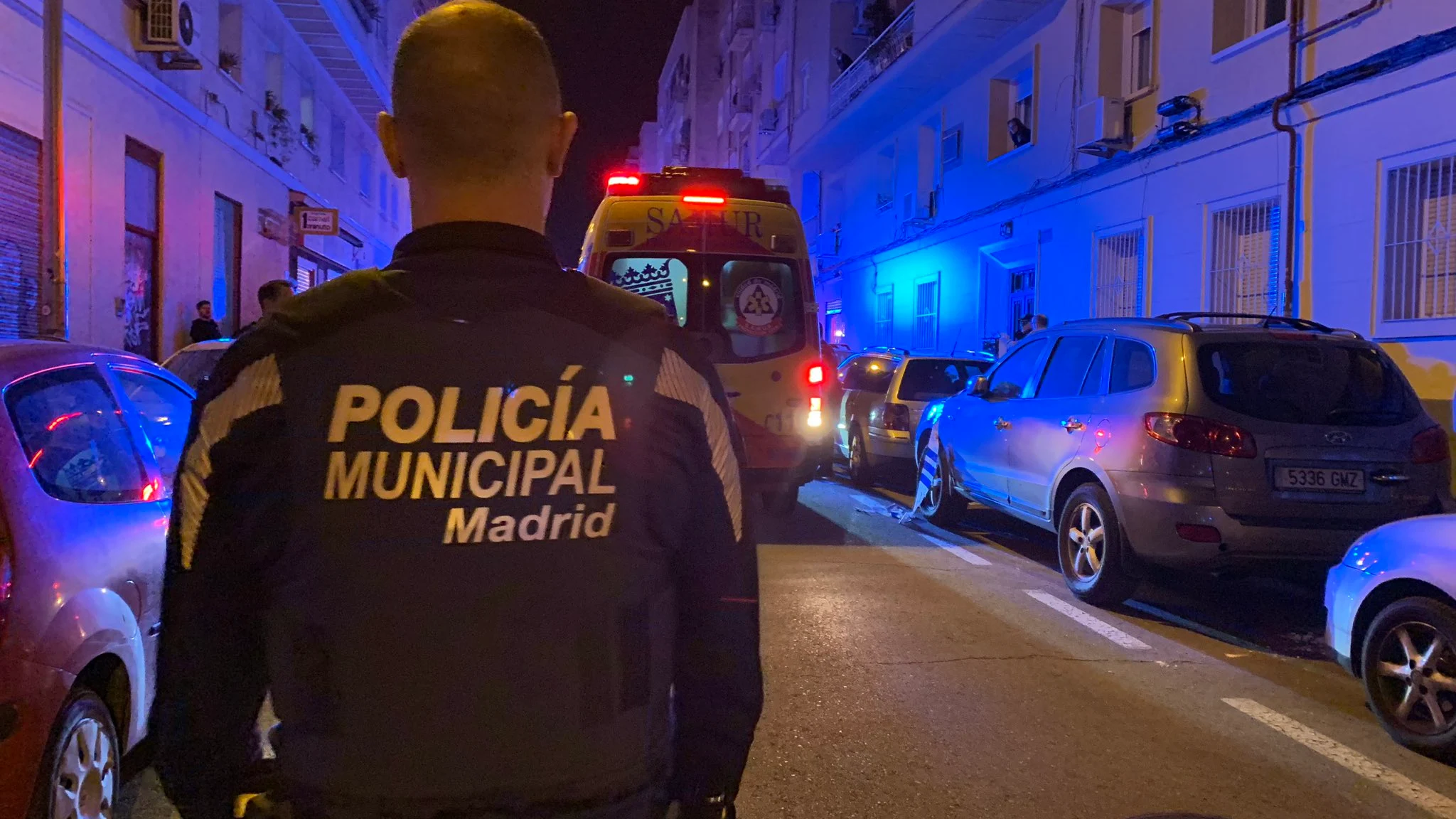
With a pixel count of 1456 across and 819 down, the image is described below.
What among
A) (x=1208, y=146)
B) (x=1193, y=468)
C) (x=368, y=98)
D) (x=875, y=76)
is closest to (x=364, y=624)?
(x=1193, y=468)

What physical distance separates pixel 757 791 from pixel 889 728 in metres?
0.84

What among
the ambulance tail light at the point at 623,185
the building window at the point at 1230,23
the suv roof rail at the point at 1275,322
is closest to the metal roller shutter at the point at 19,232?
the ambulance tail light at the point at 623,185

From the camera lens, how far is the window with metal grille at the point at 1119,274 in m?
14.1

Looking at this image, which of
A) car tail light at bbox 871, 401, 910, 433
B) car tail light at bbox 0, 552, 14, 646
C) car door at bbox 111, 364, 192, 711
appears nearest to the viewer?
car tail light at bbox 0, 552, 14, 646

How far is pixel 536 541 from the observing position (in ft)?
4.23

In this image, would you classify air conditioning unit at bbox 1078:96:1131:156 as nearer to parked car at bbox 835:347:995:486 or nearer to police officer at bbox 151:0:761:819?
parked car at bbox 835:347:995:486

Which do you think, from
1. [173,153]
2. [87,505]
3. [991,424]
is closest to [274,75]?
[173,153]

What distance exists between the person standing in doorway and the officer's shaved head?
42.7ft

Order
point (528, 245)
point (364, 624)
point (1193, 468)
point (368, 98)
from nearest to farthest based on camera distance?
Result: point (364, 624) < point (528, 245) < point (1193, 468) < point (368, 98)

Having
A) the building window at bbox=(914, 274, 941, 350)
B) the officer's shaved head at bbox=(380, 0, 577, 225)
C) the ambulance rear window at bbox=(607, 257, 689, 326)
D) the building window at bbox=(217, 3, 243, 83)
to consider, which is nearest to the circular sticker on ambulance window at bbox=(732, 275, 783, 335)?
the ambulance rear window at bbox=(607, 257, 689, 326)

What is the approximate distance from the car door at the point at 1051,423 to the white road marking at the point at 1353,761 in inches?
95.9

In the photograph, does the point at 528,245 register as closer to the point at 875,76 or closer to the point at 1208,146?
the point at 1208,146

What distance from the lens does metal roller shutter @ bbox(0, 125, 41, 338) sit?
9805mm

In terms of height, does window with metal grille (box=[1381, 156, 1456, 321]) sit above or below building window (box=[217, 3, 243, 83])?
below
